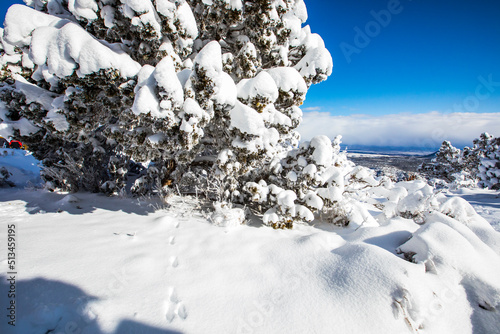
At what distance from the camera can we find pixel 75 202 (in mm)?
4887

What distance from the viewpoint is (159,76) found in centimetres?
309

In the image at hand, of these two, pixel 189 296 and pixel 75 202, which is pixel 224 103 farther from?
pixel 75 202

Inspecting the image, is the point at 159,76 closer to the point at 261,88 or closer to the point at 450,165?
the point at 261,88

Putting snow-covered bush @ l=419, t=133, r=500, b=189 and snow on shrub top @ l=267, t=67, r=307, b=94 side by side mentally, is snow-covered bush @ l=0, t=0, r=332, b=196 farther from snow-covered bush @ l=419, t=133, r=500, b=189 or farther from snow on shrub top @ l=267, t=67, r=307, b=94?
snow-covered bush @ l=419, t=133, r=500, b=189

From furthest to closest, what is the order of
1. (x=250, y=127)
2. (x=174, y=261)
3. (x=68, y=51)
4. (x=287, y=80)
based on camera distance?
(x=287, y=80) < (x=250, y=127) < (x=68, y=51) < (x=174, y=261)

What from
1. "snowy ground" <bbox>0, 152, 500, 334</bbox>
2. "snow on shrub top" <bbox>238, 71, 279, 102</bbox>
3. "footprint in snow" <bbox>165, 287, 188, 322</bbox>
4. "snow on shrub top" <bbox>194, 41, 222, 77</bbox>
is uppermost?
"snow on shrub top" <bbox>194, 41, 222, 77</bbox>

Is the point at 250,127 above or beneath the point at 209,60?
beneath

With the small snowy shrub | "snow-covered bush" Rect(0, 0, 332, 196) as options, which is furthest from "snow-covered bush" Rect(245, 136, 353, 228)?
the small snowy shrub

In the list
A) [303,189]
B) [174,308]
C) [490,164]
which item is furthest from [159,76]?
[490,164]

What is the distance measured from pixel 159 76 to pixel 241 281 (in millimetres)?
3148

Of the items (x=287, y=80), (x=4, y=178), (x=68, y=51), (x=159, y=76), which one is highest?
(x=287, y=80)

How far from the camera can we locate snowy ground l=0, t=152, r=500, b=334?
1923 mm

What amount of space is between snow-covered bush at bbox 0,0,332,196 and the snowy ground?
1611 mm

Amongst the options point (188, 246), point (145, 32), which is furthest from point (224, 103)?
point (188, 246)
